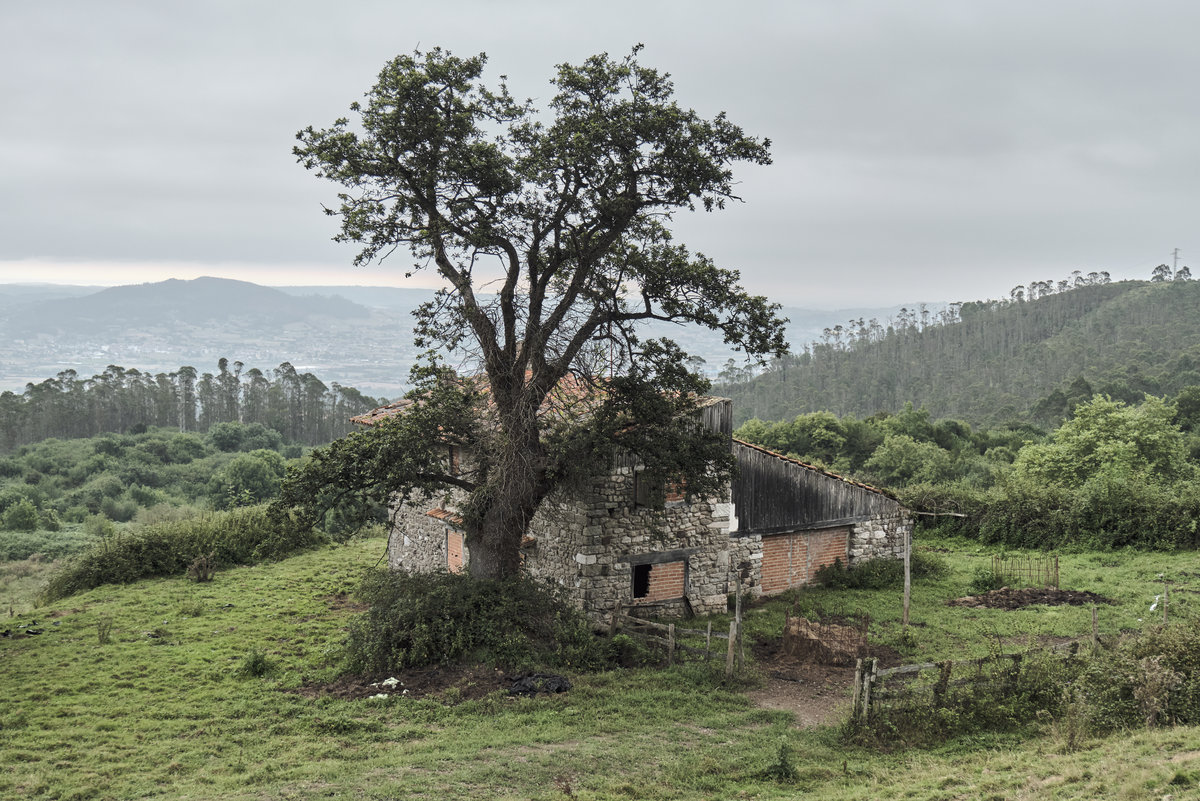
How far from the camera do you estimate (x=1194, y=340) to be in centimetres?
8694

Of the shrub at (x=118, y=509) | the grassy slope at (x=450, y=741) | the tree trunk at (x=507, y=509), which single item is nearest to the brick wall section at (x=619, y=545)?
the tree trunk at (x=507, y=509)

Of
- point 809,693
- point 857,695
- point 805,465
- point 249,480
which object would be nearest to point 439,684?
point 809,693

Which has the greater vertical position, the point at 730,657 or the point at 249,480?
the point at 249,480

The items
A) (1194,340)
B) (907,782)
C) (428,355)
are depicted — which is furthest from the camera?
(1194,340)

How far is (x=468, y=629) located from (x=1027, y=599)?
1390cm

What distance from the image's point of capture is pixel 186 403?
3179 inches

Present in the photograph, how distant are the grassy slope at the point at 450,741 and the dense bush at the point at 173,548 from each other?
7.31m

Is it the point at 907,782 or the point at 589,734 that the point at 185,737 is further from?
the point at 907,782

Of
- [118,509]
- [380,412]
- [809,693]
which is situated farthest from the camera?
[118,509]

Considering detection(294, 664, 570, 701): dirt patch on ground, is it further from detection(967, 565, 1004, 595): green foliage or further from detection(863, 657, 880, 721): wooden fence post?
detection(967, 565, 1004, 595): green foliage

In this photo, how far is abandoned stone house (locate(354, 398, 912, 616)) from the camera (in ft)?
59.0

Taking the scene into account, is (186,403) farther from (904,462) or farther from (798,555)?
(798,555)

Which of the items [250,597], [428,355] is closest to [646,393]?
[428,355]

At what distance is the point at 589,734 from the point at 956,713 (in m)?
5.19
